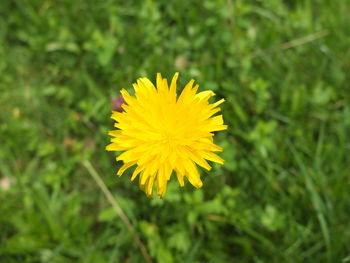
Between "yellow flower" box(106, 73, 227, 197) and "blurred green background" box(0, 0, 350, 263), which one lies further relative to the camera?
"blurred green background" box(0, 0, 350, 263)

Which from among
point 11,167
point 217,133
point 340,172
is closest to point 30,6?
point 11,167

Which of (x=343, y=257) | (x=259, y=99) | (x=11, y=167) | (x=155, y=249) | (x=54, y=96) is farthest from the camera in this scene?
(x=54, y=96)

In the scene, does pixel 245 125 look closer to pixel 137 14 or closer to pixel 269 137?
pixel 269 137

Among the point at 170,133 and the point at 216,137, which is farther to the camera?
the point at 216,137
